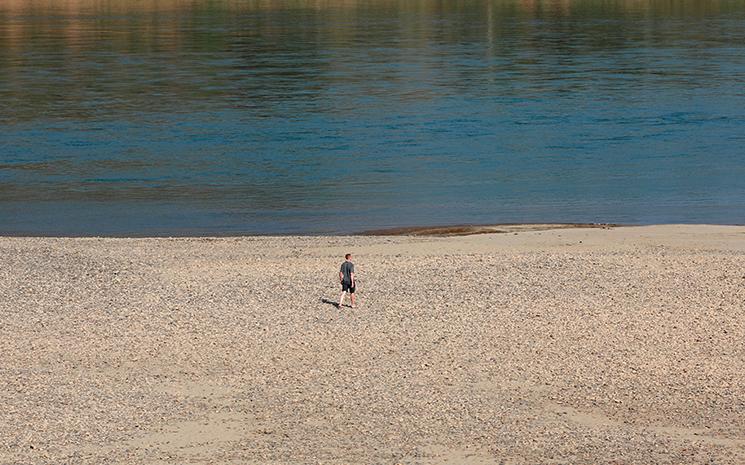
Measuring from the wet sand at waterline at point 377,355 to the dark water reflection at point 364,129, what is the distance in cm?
753

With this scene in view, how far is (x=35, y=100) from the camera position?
52.9m

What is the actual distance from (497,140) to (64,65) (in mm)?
31727

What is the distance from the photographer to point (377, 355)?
1652 centimetres

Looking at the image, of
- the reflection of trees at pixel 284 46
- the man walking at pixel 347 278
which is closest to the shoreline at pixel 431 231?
the man walking at pixel 347 278

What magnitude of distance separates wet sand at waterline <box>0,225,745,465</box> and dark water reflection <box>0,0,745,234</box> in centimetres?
753

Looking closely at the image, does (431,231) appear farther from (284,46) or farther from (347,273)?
(284,46)

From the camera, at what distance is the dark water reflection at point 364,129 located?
102ft

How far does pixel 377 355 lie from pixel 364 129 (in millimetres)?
28324

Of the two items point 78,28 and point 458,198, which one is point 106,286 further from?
point 78,28

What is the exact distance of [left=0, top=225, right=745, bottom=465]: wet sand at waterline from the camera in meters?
13.5

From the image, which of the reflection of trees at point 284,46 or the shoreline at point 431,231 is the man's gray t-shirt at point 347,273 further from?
the reflection of trees at point 284,46

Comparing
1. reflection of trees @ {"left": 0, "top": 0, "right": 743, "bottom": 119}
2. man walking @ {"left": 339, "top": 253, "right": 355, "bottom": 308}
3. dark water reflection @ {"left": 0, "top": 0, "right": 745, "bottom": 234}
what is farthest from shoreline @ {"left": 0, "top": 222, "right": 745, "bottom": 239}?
reflection of trees @ {"left": 0, "top": 0, "right": 743, "bottom": 119}

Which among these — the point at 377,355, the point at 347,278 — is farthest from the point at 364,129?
the point at 377,355

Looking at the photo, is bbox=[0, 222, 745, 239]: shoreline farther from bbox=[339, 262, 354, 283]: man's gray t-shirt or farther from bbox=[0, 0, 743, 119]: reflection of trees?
bbox=[0, 0, 743, 119]: reflection of trees
